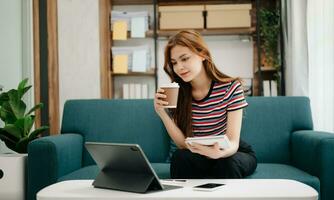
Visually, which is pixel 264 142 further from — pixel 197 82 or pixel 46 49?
pixel 46 49

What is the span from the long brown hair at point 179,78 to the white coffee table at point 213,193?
0.59 meters

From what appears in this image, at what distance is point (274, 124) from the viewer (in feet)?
8.08

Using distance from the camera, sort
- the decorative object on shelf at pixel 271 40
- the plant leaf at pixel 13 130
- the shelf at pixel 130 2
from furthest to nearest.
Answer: the shelf at pixel 130 2 < the decorative object on shelf at pixel 271 40 < the plant leaf at pixel 13 130

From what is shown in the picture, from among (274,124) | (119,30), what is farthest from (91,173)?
(119,30)

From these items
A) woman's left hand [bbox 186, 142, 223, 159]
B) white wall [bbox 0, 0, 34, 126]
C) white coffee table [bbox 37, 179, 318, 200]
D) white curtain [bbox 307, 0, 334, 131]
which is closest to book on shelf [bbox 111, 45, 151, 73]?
white wall [bbox 0, 0, 34, 126]

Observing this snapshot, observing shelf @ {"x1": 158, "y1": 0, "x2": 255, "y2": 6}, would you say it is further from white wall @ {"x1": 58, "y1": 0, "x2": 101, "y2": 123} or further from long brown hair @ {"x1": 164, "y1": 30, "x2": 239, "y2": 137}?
long brown hair @ {"x1": 164, "y1": 30, "x2": 239, "y2": 137}

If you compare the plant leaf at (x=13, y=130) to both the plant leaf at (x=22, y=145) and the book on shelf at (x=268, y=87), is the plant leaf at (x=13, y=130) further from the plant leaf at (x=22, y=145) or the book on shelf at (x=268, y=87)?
the book on shelf at (x=268, y=87)

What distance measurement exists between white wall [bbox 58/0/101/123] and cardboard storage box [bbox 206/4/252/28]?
3.68 ft

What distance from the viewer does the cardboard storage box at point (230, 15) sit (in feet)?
13.8

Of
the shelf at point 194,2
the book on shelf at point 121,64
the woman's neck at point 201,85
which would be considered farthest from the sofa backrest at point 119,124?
the shelf at point 194,2

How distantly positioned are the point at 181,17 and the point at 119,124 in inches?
79.0

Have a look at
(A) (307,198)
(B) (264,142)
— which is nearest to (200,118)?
(B) (264,142)

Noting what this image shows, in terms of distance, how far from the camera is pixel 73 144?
2.30 metres

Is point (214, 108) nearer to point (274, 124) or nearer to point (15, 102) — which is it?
point (274, 124)
